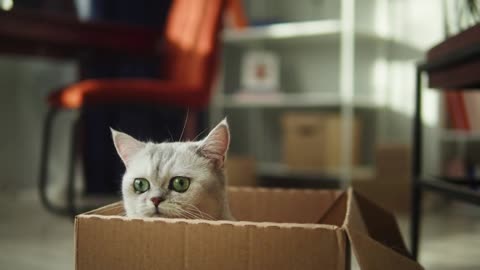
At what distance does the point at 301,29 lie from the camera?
2912 millimetres

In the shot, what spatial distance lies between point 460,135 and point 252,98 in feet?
3.95

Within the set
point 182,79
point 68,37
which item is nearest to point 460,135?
point 182,79

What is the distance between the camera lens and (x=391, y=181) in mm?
2529

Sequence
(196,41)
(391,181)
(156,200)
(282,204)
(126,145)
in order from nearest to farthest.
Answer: (156,200)
(126,145)
(282,204)
(196,41)
(391,181)

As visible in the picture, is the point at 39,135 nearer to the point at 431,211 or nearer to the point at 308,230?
the point at 431,211

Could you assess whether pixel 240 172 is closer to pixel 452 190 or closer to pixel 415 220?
pixel 415 220

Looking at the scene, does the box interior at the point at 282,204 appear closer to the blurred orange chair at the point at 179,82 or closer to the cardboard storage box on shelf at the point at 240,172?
the blurred orange chair at the point at 179,82

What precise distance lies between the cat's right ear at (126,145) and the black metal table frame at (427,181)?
727mm

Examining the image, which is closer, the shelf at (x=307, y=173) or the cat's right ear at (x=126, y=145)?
the cat's right ear at (x=126, y=145)

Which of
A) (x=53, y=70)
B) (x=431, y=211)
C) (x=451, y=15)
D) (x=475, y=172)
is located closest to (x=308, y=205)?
(x=431, y=211)

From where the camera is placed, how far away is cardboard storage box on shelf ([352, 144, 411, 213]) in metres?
2.49

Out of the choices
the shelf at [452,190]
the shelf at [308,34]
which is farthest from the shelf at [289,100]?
the shelf at [452,190]

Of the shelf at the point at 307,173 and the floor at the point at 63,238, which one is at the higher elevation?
the shelf at the point at 307,173

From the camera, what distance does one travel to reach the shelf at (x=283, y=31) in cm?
280
